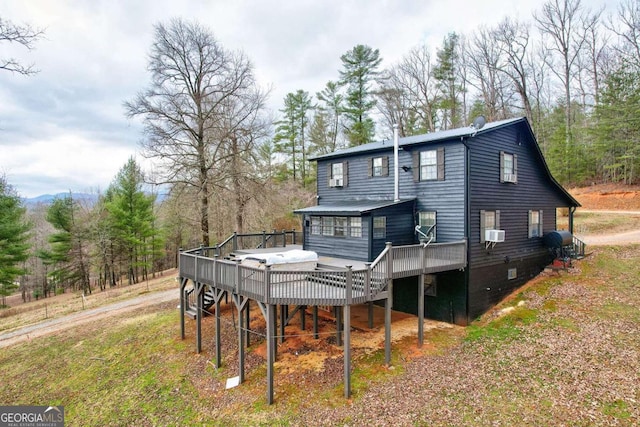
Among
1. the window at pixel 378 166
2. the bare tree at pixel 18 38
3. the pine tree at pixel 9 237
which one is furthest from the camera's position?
the pine tree at pixel 9 237

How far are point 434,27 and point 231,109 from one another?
72.1 ft

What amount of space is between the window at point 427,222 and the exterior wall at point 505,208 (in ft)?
4.35

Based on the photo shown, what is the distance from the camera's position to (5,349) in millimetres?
13289

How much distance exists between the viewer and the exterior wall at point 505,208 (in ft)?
38.8

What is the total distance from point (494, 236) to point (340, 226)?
5.69m

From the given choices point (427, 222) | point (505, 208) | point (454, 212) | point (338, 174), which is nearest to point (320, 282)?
point (427, 222)

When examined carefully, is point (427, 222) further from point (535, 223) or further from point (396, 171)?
point (535, 223)

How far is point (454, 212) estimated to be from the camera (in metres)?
11.9

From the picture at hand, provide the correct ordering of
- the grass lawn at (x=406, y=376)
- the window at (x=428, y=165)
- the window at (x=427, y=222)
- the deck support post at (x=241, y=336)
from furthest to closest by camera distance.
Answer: the window at (x=427, y=222)
the window at (x=428, y=165)
the deck support post at (x=241, y=336)
the grass lawn at (x=406, y=376)

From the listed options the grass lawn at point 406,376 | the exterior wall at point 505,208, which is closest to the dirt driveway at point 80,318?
the grass lawn at point 406,376

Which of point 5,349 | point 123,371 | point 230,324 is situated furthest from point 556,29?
point 5,349

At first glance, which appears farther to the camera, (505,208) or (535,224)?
(535,224)

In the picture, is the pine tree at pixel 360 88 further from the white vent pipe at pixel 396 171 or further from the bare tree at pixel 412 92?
the white vent pipe at pixel 396 171

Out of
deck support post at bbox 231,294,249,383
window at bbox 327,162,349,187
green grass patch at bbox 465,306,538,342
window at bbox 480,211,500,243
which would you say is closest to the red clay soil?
window at bbox 480,211,500,243
